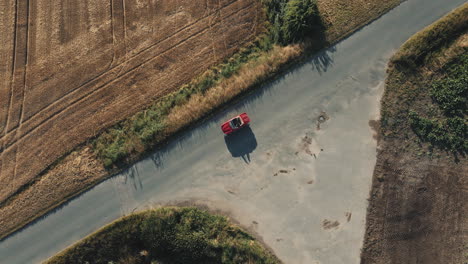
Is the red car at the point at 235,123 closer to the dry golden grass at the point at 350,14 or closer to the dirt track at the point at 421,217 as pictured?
the dry golden grass at the point at 350,14

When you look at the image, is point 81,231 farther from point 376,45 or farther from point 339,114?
point 376,45

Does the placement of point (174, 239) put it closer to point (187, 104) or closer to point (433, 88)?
point (187, 104)

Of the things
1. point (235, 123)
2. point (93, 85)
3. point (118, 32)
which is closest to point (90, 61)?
point (93, 85)

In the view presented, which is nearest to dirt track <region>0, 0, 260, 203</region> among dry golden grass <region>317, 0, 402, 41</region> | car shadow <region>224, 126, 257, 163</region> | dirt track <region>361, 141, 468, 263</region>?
dry golden grass <region>317, 0, 402, 41</region>

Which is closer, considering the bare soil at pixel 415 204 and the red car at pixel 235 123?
the bare soil at pixel 415 204

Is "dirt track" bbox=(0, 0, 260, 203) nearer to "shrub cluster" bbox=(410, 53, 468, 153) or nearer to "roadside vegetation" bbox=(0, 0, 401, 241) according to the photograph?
"roadside vegetation" bbox=(0, 0, 401, 241)

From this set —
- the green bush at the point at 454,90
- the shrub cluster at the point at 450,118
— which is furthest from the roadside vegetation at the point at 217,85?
the shrub cluster at the point at 450,118

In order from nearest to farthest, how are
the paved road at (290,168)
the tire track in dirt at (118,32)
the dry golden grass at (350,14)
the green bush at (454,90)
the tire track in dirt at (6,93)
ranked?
1. the green bush at (454,90)
2. the paved road at (290,168)
3. the dry golden grass at (350,14)
4. the tire track in dirt at (6,93)
5. the tire track in dirt at (118,32)
